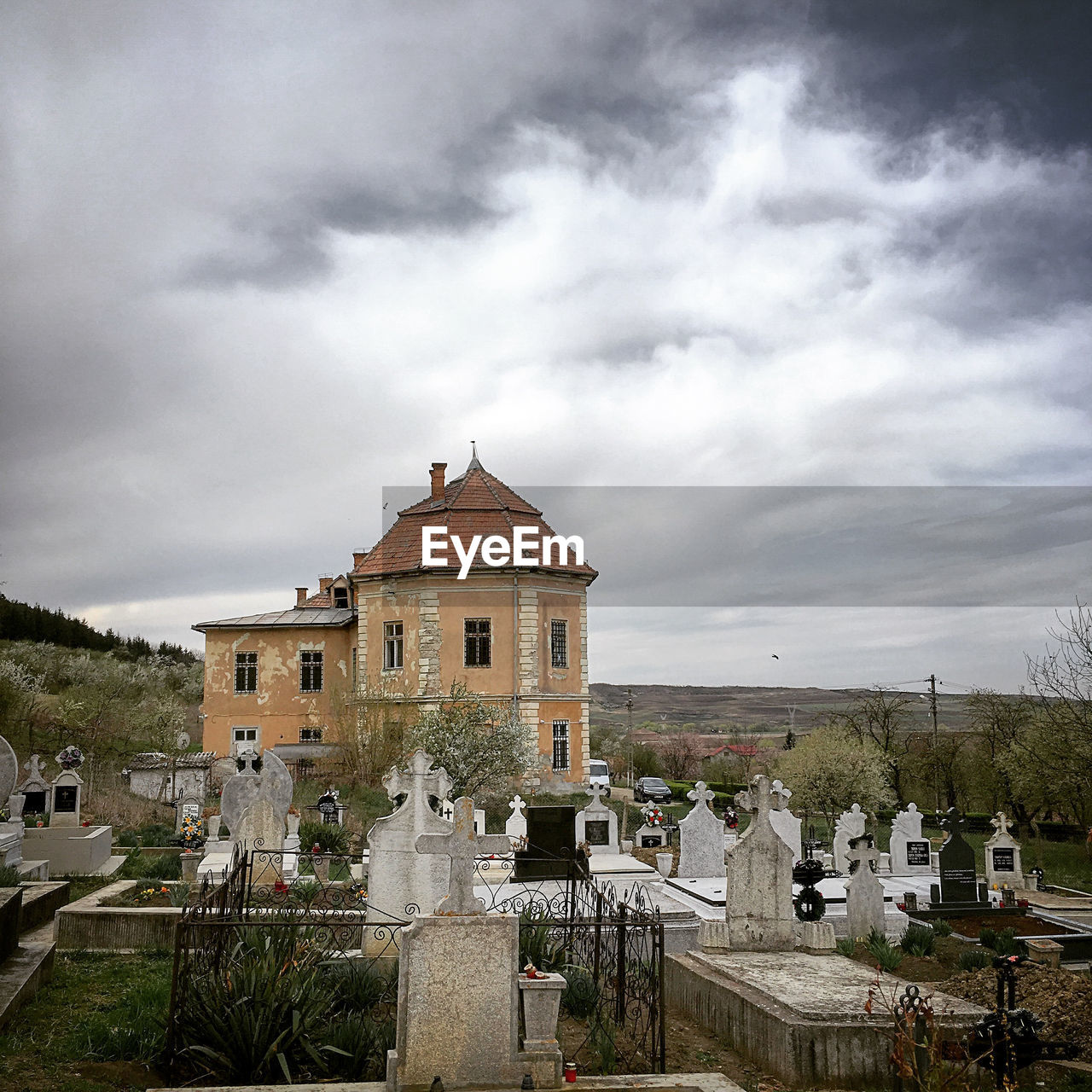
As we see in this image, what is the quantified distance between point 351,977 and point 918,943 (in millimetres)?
6623

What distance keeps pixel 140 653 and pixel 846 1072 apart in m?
63.1

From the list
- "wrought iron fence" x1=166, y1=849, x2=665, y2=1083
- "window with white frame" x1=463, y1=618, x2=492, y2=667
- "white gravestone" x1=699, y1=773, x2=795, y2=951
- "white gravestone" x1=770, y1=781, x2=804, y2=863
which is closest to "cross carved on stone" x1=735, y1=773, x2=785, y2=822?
"white gravestone" x1=699, y1=773, x2=795, y2=951

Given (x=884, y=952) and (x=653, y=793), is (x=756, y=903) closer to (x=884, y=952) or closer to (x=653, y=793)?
(x=884, y=952)

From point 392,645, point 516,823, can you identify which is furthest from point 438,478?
point 516,823

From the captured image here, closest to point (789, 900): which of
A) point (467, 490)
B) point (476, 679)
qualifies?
Answer: point (476, 679)

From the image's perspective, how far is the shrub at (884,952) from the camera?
9836mm

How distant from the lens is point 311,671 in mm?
36438

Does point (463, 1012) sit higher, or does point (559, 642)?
point (559, 642)

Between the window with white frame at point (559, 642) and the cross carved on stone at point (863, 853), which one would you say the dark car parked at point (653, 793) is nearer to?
the window with white frame at point (559, 642)

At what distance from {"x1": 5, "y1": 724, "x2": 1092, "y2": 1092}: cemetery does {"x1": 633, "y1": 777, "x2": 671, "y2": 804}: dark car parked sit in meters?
21.3

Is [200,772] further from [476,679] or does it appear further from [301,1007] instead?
[301,1007]

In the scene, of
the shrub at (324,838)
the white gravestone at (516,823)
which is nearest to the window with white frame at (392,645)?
the white gravestone at (516,823)

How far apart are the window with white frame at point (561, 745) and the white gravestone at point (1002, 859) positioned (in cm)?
1632

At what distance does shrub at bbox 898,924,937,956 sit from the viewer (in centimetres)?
1120
